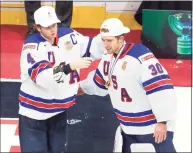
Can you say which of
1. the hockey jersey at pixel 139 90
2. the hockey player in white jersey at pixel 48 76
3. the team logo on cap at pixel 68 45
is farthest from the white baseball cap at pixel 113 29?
the team logo on cap at pixel 68 45

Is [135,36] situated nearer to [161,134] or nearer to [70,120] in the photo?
[70,120]

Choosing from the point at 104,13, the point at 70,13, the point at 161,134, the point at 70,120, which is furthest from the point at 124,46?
the point at 104,13

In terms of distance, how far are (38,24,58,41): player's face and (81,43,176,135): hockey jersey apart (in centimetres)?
39

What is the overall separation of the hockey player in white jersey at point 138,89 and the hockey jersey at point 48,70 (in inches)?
12.0

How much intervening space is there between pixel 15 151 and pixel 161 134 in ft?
4.94

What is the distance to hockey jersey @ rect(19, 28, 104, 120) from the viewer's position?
3.27 meters

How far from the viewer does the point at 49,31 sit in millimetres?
3332

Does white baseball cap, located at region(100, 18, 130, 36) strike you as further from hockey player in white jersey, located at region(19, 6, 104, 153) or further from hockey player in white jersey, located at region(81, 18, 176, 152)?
hockey player in white jersey, located at region(19, 6, 104, 153)

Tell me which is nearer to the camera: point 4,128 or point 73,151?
point 73,151

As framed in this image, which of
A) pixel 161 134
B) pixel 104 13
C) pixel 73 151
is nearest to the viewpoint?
pixel 161 134

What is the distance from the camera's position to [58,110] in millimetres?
3568

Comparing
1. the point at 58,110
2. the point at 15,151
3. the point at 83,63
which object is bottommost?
the point at 15,151

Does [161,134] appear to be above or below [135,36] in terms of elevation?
above

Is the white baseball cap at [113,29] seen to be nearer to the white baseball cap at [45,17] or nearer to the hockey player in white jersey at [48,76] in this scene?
the hockey player in white jersey at [48,76]
